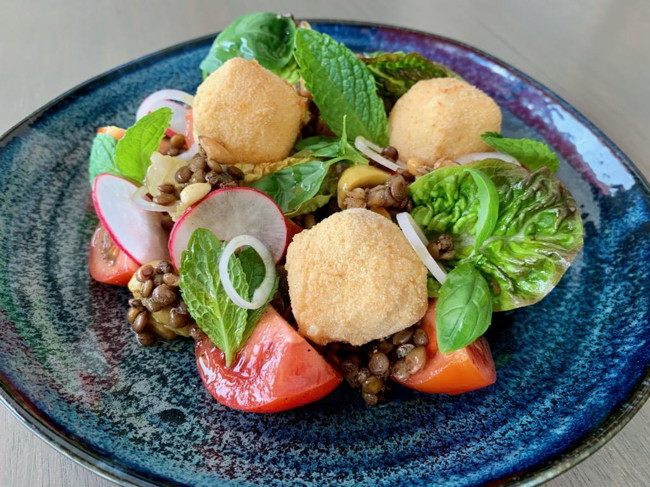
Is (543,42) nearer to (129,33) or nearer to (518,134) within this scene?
(518,134)

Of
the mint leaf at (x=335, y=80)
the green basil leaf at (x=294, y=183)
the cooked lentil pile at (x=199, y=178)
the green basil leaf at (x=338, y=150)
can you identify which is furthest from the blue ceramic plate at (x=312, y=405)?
the mint leaf at (x=335, y=80)

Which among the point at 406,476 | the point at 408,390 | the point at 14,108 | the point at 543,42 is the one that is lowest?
the point at 14,108

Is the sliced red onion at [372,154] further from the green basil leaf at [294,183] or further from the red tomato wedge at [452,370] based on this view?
the red tomato wedge at [452,370]

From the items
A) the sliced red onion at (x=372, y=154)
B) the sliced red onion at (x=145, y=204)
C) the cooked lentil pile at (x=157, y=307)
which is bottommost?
the cooked lentil pile at (x=157, y=307)

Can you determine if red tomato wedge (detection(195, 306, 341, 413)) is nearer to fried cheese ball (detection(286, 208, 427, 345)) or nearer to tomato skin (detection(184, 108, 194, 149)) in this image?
fried cheese ball (detection(286, 208, 427, 345))

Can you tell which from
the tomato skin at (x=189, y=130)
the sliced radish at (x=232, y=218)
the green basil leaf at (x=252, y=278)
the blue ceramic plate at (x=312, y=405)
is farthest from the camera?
the tomato skin at (x=189, y=130)

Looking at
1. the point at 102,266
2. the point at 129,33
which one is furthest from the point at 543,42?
the point at 102,266

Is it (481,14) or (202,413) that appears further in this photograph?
(481,14)
